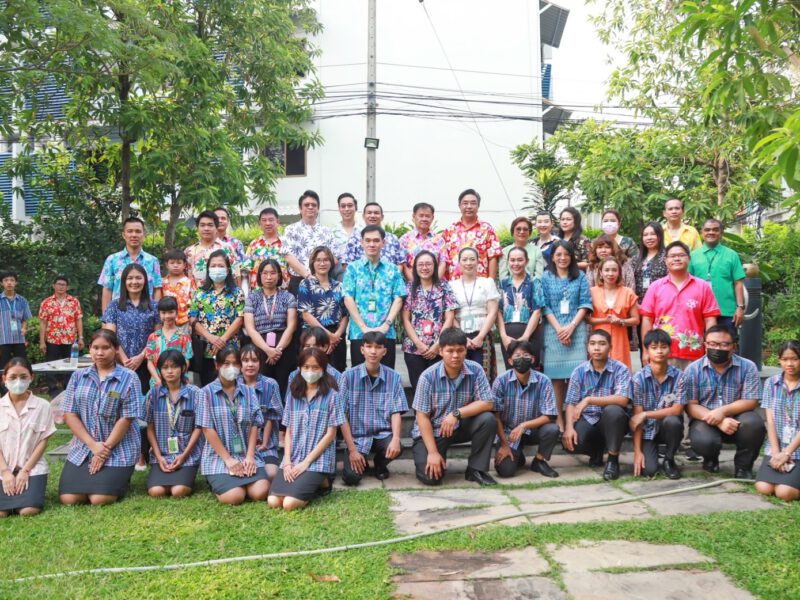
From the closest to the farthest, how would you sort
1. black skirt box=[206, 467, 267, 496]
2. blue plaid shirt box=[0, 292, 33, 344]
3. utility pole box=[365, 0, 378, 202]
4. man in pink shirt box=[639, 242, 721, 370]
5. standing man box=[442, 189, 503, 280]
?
black skirt box=[206, 467, 267, 496] < man in pink shirt box=[639, 242, 721, 370] < standing man box=[442, 189, 503, 280] < blue plaid shirt box=[0, 292, 33, 344] < utility pole box=[365, 0, 378, 202]

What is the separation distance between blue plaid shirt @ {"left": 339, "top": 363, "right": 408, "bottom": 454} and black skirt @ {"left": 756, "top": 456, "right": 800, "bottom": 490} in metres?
2.52

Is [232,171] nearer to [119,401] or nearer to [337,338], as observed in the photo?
[337,338]

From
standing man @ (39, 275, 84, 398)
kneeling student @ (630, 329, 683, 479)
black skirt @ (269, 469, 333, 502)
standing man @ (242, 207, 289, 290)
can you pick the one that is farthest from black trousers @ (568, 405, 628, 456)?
standing man @ (39, 275, 84, 398)

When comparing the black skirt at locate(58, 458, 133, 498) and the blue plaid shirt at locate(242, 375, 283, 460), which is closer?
the black skirt at locate(58, 458, 133, 498)

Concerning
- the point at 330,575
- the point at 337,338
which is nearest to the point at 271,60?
the point at 337,338

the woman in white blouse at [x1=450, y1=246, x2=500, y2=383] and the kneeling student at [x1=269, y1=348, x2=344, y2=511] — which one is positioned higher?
the woman in white blouse at [x1=450, y1=246, x2=500, y2=383]

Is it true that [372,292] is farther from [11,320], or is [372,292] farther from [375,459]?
[11,320]

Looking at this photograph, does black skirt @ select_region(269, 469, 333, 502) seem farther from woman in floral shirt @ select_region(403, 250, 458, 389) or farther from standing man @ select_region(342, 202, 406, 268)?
standing man @ select_region(342, 202, 406, 268)

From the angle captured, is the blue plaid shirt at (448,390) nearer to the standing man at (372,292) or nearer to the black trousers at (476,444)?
the black trousers at (476,444)

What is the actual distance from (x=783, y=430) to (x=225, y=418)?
3.88 m

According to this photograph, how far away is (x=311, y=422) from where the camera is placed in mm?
4961

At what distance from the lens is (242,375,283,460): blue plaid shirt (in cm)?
518

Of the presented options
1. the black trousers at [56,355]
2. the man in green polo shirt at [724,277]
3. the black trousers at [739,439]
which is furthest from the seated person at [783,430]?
the black trousers at [56,355]

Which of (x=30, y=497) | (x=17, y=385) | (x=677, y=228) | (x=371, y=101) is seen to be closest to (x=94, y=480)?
(x=30, y=497)
